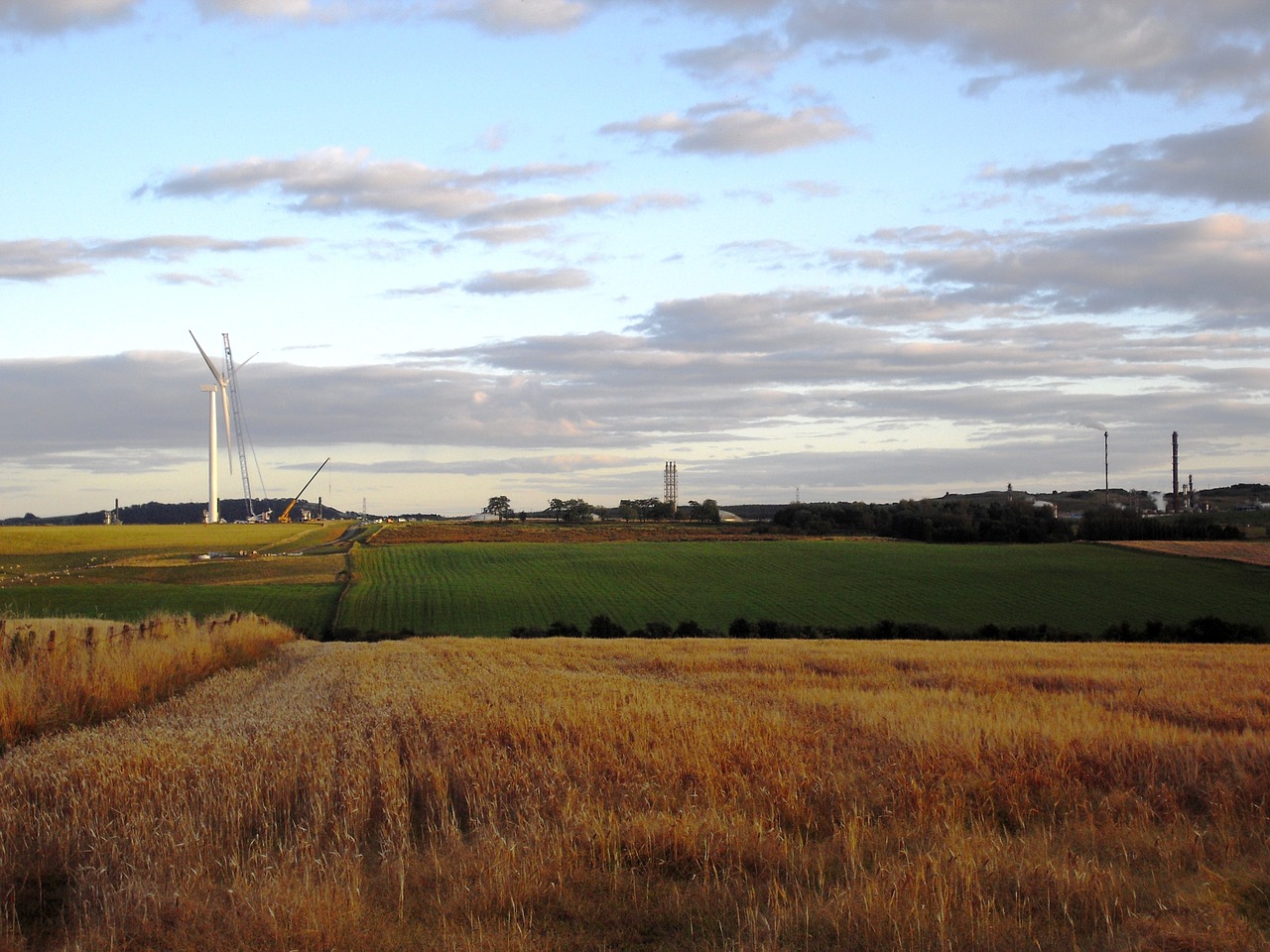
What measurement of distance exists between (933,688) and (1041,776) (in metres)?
7.88

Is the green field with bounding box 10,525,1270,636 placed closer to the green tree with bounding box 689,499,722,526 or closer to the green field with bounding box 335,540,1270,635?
the green field with bounding box 335,540,1270,635

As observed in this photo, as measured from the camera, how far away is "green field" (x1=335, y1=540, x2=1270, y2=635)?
5894 centimetres

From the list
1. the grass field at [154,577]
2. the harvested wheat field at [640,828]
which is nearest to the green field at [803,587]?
the grass field at [154,577]

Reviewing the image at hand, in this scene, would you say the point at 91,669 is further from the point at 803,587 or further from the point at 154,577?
the point at 154,577

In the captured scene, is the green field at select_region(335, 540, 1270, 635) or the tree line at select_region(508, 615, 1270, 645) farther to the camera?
the green field at select_region(335, 540, 1270, 635)

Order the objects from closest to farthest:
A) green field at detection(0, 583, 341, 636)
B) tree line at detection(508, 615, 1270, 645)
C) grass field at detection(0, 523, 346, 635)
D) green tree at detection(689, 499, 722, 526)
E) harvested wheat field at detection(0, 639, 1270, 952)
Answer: harvested wheat field at detection(0, 639, 1270, 952) → tree line at detection(508, 615, 1270, 645) → green field at detection(0, 583, 341, 636) → grass field at detection(0, 523, 346, 635) → green tree at detection(689, 499, 722, 526)

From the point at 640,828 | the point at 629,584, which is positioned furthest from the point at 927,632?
the point at 640,828

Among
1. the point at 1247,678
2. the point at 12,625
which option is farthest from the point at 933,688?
the point at 12,625

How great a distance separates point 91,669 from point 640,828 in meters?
12.9

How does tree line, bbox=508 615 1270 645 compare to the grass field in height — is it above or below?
below

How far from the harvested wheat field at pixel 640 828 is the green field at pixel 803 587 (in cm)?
4347

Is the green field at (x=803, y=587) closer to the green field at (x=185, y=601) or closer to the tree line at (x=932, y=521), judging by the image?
the green field at (x=185, y=601)

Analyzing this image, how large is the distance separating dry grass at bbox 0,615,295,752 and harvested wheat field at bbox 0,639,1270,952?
69.6 inches

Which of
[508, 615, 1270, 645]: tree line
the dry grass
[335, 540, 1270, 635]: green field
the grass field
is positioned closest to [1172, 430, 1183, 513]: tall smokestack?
[335, 540, 1270, 635]: green field
